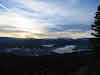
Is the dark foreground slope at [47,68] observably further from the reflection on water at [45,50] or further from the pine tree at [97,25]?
the pine tree at [97,25]

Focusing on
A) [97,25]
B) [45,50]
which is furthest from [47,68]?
[97,25]

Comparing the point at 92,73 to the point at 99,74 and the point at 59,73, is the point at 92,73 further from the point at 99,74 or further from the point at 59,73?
the point at 59,73

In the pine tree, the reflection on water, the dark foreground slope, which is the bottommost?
the dark foreground slope

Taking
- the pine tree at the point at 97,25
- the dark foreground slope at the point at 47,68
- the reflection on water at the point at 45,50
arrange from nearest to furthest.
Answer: the dark foreground slope at the point at 47,68 → the reflection on water at the point at 45,50 → the pine tree at the point at 97,25

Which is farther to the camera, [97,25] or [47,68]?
[97,25]

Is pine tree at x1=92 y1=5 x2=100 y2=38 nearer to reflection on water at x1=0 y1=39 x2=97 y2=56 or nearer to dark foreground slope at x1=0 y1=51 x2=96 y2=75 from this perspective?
reflection on water at x1=0 y1=39 x2=97 y2=56

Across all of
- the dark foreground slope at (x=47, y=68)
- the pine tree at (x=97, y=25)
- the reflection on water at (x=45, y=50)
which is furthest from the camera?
the pine tree at (x=97, y=25)

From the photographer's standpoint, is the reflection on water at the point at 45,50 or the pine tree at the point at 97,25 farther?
the pine tree at the point at 97,25

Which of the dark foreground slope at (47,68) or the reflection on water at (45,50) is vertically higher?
the reflection on water at (45,50)

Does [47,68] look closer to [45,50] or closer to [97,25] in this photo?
[45,50]

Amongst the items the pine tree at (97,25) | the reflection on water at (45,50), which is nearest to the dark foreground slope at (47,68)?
the reflection on water at (45,50)

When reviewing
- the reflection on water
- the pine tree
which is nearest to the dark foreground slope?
the reflection on water

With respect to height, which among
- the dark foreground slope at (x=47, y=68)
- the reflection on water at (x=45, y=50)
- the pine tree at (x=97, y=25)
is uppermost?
the pine tree at (x=97, y=25)

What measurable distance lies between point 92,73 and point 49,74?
271cm
